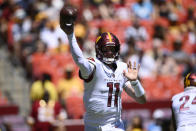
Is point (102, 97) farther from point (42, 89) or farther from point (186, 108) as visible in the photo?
point (42, 89)

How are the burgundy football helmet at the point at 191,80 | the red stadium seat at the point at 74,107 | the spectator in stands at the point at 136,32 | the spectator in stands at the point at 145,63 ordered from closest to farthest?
the burgundy football helmet at the point at 191,80 → the red stadium seat at the point at 74,107 → the spectator in stands at the point at 145,63 → the spectator in stands at the point at 136,32

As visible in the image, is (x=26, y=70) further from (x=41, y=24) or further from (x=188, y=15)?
(x=188, y=15)

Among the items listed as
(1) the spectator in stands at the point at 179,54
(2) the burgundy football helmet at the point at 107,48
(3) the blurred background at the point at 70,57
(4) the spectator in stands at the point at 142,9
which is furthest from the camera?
(4) the spectator in stands at the point at 142,9

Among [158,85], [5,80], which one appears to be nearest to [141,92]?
[158,85]

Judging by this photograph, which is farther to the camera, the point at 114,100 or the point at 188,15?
the point at 188,15

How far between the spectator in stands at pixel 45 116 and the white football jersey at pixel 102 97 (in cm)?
440

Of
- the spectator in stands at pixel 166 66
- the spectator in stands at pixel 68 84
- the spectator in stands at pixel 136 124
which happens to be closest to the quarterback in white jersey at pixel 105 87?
the spectator in stands at pixel 136 124

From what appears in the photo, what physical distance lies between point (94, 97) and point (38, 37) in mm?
7833

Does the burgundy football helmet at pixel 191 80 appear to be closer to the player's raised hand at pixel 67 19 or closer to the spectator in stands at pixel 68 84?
the player's raised hand at pixel 67 19

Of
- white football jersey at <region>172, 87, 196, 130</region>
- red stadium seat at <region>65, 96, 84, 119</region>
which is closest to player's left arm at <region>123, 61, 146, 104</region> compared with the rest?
white football jersey at <region>172, 87, 196, 130</region>

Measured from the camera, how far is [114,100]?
6367 millimetres

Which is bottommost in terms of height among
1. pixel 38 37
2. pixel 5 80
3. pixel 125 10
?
pixel 5 80

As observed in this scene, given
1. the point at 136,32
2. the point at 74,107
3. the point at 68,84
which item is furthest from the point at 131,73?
the point at 136,32

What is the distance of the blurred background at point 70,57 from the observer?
11.5 metres
